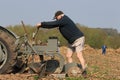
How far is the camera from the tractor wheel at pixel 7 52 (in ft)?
33.6

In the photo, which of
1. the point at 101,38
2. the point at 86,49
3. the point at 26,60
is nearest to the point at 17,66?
the point at 26,60

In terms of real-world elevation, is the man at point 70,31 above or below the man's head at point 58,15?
below

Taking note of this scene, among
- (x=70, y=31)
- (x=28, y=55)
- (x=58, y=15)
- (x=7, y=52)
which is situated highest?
(x=58, y=15)

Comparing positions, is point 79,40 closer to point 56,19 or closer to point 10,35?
point 56,19

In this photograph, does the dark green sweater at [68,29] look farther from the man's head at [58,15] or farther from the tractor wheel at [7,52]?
the tractor wheel at [7,52]

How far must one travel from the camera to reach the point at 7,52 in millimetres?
10281

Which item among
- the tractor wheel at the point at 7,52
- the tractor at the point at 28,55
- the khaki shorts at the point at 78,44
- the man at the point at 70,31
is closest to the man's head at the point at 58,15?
the man at the point at 70,31

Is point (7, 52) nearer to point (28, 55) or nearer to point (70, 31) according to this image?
point (28, 55)

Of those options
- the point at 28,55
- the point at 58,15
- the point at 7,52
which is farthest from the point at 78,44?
the point at 7,52

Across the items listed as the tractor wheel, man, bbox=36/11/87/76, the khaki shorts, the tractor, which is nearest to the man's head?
man, bbox=36/11/87/76

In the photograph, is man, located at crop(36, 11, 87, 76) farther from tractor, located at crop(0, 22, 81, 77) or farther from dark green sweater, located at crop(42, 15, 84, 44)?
tractor, located at crop(0, 22, 81, 77)

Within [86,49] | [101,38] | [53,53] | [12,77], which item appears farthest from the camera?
[101,38]

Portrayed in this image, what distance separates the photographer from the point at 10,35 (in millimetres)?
10531

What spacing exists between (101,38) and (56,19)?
5343 cm
